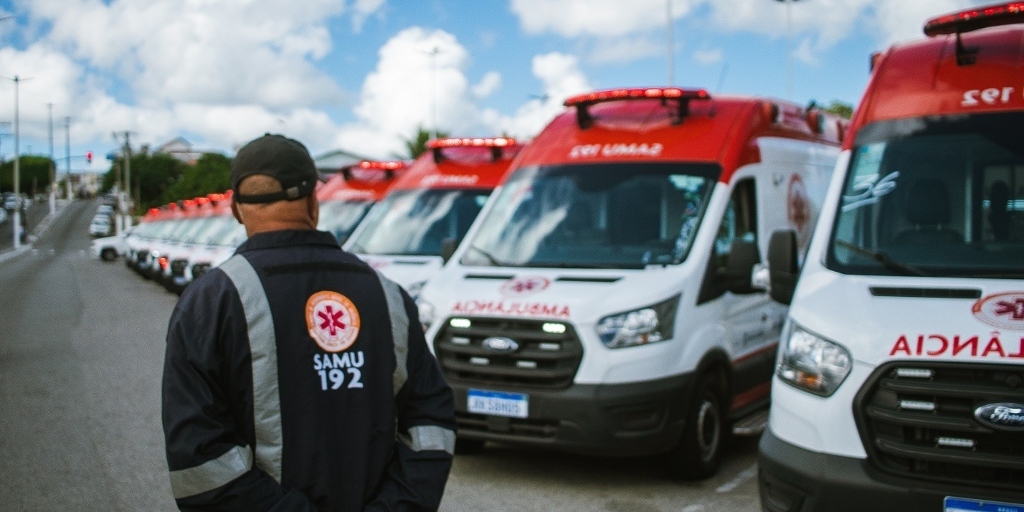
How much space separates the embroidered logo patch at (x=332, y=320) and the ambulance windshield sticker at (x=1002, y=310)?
112 inches

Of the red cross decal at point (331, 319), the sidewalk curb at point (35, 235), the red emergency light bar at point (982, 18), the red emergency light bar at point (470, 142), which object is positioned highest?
the red emergency light bar at point (982, 18)

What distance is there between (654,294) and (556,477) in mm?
1464

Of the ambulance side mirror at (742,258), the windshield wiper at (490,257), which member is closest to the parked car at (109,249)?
the windshield wiper at (490,257)

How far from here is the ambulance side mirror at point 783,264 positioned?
16.7ft

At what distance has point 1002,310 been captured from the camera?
423 centimetres

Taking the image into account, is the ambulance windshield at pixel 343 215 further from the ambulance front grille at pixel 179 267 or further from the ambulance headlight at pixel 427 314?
the ambulance front grille at pixel 179 267

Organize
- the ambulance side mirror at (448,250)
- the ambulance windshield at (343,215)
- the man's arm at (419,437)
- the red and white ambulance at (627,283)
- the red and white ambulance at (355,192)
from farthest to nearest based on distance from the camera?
1. the red and white ambulance at (355,192)
2. the ambulance windshield at (343,215)
3. the ambulance side mirror at (448,250)
4. the red and white ambulance at (627,283)
5. the man's arm at (419,437)

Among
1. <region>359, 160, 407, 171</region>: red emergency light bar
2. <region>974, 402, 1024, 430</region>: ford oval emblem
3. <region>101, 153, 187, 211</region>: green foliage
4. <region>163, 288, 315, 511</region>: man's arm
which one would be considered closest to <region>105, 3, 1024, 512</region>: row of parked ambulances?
<region>974, 402, 1024, 430</region>: ford oval emblem

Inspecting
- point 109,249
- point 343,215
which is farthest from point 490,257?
point 109,249

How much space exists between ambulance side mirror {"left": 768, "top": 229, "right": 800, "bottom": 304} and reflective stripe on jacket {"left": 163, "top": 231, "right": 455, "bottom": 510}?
9.66 feet

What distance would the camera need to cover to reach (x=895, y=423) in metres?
4.12

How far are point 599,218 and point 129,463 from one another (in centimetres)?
357

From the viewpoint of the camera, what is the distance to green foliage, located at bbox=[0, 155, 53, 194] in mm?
138625

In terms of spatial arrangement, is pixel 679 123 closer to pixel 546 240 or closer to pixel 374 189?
pixel 546 240
